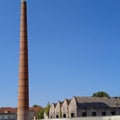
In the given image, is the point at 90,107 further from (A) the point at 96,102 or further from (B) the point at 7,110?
(B) the point at 7,110

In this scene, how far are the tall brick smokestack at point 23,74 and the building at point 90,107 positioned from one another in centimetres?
3403

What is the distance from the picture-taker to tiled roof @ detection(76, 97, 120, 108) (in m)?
69.9

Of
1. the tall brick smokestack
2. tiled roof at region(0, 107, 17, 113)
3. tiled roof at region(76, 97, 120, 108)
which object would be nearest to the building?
tiled roof at region(76, 97, 120, 108)

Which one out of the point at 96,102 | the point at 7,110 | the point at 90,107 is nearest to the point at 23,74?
the point at 90,107

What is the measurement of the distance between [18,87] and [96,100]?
3901 centimetres

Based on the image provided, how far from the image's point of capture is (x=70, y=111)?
7250 centimetres

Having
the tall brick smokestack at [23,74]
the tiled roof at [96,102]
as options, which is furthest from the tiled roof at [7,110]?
the tall brick smokestack at [23,74]

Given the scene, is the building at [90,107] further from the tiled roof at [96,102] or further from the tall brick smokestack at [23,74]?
the tall brick smokestack at [23,74]

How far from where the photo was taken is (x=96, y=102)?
2832 inches

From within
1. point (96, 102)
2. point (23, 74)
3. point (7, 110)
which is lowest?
point (7, 110)

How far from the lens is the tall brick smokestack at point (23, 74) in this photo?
35.3m

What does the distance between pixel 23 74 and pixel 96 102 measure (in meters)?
38.0

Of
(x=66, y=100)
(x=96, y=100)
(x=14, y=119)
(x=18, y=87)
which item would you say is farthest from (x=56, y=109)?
(x=18, y=87)

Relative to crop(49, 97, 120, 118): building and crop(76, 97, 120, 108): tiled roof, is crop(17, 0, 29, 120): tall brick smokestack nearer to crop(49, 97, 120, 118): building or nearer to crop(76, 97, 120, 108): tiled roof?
crop(49, 97, 120, 118): building
